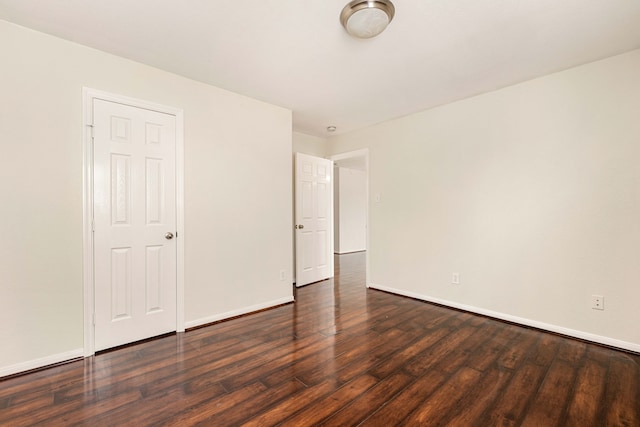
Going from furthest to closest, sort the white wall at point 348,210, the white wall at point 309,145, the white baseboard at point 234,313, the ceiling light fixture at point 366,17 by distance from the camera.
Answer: the white wall at point 348,210 → the white wall at point 309,145 → the white baseboard at point 234,313 → the ceiling light fixture at point 366,17

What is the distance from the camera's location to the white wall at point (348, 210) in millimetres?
7551


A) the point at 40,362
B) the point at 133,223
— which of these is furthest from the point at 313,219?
the point at 40,362

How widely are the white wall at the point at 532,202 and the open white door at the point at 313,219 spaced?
122 cm

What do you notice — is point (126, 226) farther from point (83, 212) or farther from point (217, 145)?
point (217, 145)

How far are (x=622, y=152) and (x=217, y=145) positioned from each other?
12.3ft

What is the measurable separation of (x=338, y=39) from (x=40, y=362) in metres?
3.33

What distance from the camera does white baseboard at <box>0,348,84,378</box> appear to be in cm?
195

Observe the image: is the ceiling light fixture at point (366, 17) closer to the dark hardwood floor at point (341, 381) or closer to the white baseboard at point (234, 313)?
the dark hardwood floor at point (341, 381)

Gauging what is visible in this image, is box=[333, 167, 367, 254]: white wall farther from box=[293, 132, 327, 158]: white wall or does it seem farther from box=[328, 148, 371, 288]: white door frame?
box=[328, 148, 371, 288]: white door frame

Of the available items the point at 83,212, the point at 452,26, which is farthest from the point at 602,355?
the point at 83,212

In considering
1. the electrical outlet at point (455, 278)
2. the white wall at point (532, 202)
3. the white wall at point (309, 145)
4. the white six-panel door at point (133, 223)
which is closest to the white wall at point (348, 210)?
the white wall at point (309, 145)

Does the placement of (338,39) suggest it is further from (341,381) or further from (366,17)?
(341,381)

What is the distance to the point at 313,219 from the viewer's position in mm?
4508

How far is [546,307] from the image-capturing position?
2.70 meters
